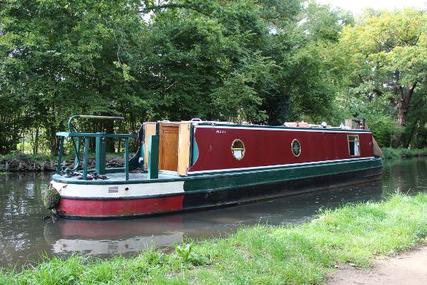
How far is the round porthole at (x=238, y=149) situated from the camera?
11352 millimetres

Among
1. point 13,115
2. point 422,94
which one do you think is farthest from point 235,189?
point 422,94

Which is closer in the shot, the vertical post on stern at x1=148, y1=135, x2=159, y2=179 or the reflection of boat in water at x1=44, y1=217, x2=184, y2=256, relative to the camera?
the reflection of boat in water at x1=44, y1=217, x2=184, y2=256

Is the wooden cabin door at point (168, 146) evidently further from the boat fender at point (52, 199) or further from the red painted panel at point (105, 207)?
the boat fender at point (52, 199)

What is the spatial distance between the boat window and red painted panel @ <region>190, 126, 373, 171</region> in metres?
0.33

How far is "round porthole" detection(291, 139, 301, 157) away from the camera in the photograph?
1339 cm

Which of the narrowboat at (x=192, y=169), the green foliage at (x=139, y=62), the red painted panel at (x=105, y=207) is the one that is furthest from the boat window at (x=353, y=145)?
the red painted panel at (x=105, y=207)

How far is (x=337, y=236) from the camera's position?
5.79m

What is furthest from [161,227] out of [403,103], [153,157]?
[403,103]

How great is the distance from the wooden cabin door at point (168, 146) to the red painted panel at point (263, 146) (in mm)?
593

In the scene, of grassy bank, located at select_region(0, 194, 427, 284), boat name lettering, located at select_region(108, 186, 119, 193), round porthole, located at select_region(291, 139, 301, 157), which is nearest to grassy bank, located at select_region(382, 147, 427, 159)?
round porthole, located at select_region(291, 139, 301, 157)

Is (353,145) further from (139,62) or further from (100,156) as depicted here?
(100,156)

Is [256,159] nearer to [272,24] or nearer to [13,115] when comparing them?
[13,115]

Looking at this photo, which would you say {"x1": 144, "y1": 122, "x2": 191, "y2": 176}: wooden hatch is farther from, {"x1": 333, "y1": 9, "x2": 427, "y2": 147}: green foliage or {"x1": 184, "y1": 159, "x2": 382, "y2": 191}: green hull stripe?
{"x1": 333, "y1": 9, "x2": 427, "y2": 147}: green foliage

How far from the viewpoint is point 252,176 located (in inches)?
459
